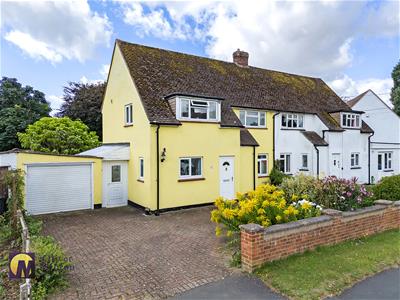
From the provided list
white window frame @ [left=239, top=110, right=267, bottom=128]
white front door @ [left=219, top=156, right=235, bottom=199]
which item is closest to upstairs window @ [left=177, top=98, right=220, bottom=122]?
white front door @ [left=219, top=156, right=235, bottom=199]

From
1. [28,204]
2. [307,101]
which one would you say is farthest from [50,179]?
[307,101]

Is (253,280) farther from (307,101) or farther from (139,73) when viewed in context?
(307,101)

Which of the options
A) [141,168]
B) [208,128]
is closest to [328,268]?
[208,128]

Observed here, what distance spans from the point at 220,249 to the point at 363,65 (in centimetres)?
1064

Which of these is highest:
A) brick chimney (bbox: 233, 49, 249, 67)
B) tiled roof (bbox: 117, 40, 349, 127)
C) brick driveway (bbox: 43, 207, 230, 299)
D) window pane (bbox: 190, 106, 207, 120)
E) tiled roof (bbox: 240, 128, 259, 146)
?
brick chimney (bbox: 233, 49, 249, 67)

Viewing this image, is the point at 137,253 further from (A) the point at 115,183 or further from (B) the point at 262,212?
(A) the point at 115,183

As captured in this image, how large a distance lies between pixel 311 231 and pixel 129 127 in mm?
10306

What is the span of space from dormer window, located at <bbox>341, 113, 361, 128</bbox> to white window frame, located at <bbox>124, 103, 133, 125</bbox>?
15890mm

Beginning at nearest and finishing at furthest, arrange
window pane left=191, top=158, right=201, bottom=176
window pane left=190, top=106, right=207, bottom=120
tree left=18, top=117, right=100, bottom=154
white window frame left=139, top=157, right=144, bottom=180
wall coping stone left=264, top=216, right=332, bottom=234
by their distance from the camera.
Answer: wall coping stone left=264, top=216, right=332, bottom=234 → white window frame left=139, top=157, right=144, bottom=180 → window pane left=190, top=106, right=207, bottom=120 → window pane left=191, top=158, right=201, bottom=176 → tree left=18, top=117, right=100, bottom=154

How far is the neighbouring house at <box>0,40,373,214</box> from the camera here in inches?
484

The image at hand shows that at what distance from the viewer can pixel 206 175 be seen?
1362 cm

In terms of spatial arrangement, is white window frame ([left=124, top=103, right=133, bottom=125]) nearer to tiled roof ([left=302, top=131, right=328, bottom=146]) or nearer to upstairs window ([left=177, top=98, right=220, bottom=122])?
upstairs window ([left=177, top=98, right=220, bottom=122])

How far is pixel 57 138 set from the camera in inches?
829

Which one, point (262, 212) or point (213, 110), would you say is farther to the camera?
point (213, 110)
